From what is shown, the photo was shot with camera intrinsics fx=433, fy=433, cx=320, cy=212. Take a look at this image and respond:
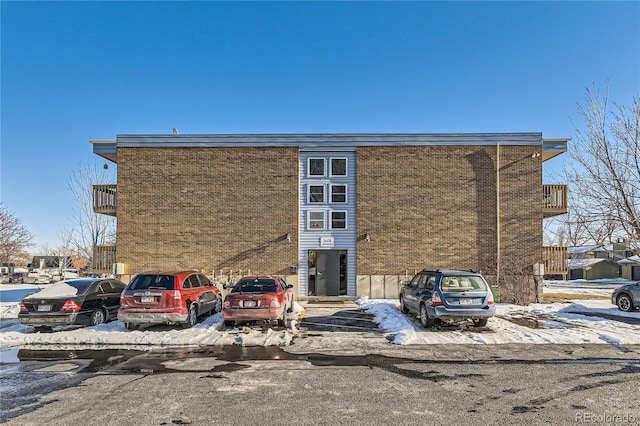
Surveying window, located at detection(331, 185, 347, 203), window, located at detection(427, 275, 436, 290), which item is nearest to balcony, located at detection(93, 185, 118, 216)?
window, located at detection(331, 185, 347, 203)

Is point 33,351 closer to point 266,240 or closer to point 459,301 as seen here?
point 459,301

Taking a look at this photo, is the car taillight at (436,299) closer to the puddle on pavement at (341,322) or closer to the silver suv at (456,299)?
the silver suv at (456,299)

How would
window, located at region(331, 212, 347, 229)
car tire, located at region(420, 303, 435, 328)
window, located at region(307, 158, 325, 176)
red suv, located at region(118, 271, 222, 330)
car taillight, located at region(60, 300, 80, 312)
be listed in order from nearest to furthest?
red suv, located at region(118, 271, 222, 330), car taillight, located at region(60, 300, 80, 312), car tire, located at region(420, 303, 435, 328), window, located at region(331, 212, 347, 229), window, located at region(307, 158, 325, 176)

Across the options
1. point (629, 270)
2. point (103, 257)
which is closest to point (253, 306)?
point (103, 257)

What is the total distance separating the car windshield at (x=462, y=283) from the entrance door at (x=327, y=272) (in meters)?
9.38

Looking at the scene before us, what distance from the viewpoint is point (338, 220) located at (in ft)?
68.5

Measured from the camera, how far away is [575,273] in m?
56.6

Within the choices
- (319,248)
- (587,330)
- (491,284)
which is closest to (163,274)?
(319,248)

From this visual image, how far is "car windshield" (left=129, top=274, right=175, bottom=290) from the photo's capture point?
11.6 m

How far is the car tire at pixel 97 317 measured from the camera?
1230cm

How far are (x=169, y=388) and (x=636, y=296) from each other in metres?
16.7

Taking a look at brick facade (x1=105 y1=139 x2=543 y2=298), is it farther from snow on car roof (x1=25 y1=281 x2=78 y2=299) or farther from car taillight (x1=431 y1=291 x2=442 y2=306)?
car taillight (x1=431 y1=291 x2=442 y2=306)

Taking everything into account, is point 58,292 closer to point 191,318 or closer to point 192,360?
point 191,318

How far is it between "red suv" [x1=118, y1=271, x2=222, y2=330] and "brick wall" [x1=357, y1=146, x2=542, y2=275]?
32.9 feet
